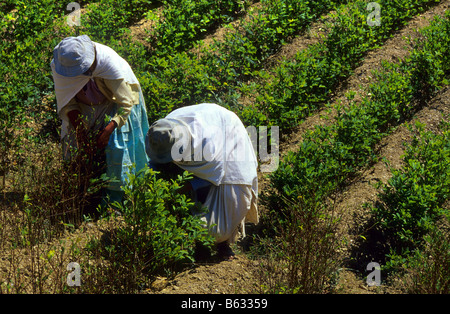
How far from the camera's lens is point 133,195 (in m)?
4.29

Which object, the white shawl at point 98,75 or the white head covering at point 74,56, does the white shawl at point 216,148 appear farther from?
the white head covering at point 74,56

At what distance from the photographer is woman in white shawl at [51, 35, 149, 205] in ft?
16.2

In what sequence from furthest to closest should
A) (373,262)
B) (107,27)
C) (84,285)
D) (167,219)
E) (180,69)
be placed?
(107,27) < (180,69) < (373,262) < (167,219) < (84,285)

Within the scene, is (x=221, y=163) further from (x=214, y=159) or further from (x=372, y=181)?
(x=372, y=181)


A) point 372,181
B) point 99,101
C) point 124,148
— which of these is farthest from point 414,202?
point 99,101

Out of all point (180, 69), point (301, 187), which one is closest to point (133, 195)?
point (301, 187)

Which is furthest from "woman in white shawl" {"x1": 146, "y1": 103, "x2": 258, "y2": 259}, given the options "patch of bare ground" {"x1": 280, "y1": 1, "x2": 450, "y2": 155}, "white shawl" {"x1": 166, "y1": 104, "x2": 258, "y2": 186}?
"patch of bare ground" {"x1": 280, "y1": 1, "x2": 450, "y2": 155}

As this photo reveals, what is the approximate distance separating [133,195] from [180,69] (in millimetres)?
2502

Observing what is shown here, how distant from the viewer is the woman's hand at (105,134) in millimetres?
5137

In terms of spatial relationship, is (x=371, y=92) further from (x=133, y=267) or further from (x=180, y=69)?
(x=133, y=267)

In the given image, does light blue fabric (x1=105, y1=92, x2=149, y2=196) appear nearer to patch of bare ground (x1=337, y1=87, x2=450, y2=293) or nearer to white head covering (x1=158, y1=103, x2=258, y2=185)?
white head covering (x1=158, y1=103, x2=258, y2=185)

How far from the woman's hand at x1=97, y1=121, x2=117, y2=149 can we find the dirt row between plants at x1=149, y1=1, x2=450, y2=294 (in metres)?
1.28

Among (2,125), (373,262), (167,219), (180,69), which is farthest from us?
(180,69)

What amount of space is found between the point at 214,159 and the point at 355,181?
1738mm
